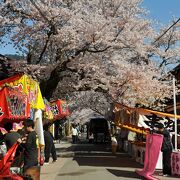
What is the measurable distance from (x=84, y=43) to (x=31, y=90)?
1075 cm

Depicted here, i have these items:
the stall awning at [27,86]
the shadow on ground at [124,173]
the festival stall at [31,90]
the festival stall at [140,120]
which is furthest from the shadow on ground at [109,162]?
the stall awning at [27,86]

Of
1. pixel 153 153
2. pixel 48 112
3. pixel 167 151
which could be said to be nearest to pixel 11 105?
pixel 153 153

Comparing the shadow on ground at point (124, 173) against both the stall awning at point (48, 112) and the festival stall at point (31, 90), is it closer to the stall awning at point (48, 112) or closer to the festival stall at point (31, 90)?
the festival stall at point (31, 90)

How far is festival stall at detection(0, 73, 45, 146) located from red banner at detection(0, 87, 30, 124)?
11.4 inches

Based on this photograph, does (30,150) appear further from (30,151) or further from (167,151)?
(167,151)

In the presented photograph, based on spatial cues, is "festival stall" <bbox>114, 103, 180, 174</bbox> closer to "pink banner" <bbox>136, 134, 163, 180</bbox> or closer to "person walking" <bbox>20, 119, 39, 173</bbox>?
"pink banner" <bbox>136, 134, 163, 180</bbox>

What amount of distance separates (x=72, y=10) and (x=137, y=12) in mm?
6038

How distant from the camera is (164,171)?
1636cm

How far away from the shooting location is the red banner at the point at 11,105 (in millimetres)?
10047

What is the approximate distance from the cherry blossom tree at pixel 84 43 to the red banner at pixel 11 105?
1225cm

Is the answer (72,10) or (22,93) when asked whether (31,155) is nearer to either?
(22,93)

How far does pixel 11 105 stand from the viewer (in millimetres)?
10219

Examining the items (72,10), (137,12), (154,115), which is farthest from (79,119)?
(154,115)

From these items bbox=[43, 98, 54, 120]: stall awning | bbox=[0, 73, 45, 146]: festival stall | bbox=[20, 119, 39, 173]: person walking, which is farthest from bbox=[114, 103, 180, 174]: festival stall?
bbox=[20, 119, 39, 173]: person walking
